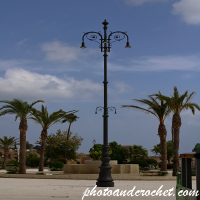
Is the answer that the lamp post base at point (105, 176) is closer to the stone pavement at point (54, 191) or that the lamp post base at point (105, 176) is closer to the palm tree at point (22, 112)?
the stone pavement at point (54, 191)

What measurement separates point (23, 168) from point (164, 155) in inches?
498

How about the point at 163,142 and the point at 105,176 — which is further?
the point at 163,142

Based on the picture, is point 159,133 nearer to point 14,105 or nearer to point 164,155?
point 164,155

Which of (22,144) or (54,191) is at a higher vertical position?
(22,144)

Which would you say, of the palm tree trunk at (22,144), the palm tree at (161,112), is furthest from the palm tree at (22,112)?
the palm tree at (161,112)

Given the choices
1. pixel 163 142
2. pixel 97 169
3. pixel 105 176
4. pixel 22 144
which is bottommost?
pixel 97 169

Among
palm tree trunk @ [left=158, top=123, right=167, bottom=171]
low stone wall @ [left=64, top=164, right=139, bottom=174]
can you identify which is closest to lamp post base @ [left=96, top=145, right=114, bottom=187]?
low stone wall @ [left=64, top=164, right=139, bottom=174]

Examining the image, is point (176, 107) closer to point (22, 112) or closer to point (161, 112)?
point (161, 112)

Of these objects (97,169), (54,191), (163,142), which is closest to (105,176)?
(54,191)

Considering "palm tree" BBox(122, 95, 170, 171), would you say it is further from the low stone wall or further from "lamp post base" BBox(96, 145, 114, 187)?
"lamp post base" BBox(96, 145, 114, 187)

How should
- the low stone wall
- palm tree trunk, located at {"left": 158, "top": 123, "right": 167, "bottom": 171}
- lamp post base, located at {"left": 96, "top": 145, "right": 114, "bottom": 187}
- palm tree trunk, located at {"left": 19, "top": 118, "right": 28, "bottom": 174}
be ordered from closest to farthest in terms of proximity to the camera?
lamp post base, located at {"left": 96, "top": 145, "right": 114, "bottom": 187}, the low stone wall, palm tree trunk, located at {"left": 19, "top": 118, "right": 28, "bottom": 174}, palm tree trunk, located at {"left": 158, "top": 123, "right": 167, "bottom": 171}

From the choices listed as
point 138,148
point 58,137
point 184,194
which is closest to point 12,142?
point 58,137

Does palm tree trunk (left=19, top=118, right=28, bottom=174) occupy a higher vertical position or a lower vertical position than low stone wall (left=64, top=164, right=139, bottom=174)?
higher

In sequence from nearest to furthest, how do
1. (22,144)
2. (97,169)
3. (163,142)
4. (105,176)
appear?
1. (105,176)
2. (97,169)
3. (22,144)
4. (163,142)
